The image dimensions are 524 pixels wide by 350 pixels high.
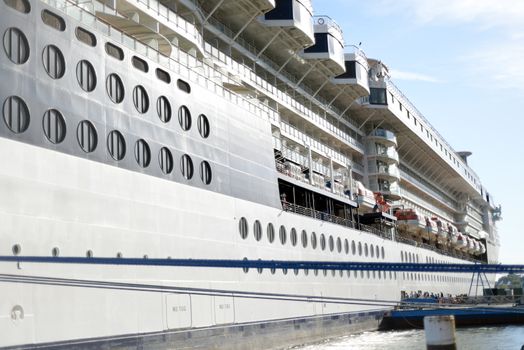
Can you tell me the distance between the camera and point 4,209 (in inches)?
490

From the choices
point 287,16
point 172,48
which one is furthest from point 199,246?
point 287,16

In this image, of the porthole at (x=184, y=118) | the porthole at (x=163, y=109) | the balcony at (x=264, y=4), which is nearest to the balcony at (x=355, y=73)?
the balcony at (x=264, y=4)

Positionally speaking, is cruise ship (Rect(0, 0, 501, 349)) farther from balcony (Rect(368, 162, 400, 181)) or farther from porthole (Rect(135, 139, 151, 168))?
balcony (Rect(368, 162, 400, 181))

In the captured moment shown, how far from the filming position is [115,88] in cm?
1639

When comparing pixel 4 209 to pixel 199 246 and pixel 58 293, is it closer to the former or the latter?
pixel 58 293

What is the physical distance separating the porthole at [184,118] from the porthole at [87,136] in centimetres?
388

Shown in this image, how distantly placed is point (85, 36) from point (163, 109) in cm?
322

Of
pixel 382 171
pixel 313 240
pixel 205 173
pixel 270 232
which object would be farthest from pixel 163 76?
pixel 382 171

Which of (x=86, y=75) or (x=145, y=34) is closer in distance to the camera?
(x=86, y=75)

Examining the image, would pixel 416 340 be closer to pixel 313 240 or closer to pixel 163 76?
pixel 313 240

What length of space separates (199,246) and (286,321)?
6.02 metres

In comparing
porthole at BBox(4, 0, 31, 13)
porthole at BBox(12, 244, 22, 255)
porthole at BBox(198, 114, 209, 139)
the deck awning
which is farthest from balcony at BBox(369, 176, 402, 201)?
porthole at BBox(12, 244, 22, 255)

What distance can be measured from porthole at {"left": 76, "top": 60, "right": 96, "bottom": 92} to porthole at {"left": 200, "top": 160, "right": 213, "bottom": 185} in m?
4.73

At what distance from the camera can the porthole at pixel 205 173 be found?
1953 centimetres
